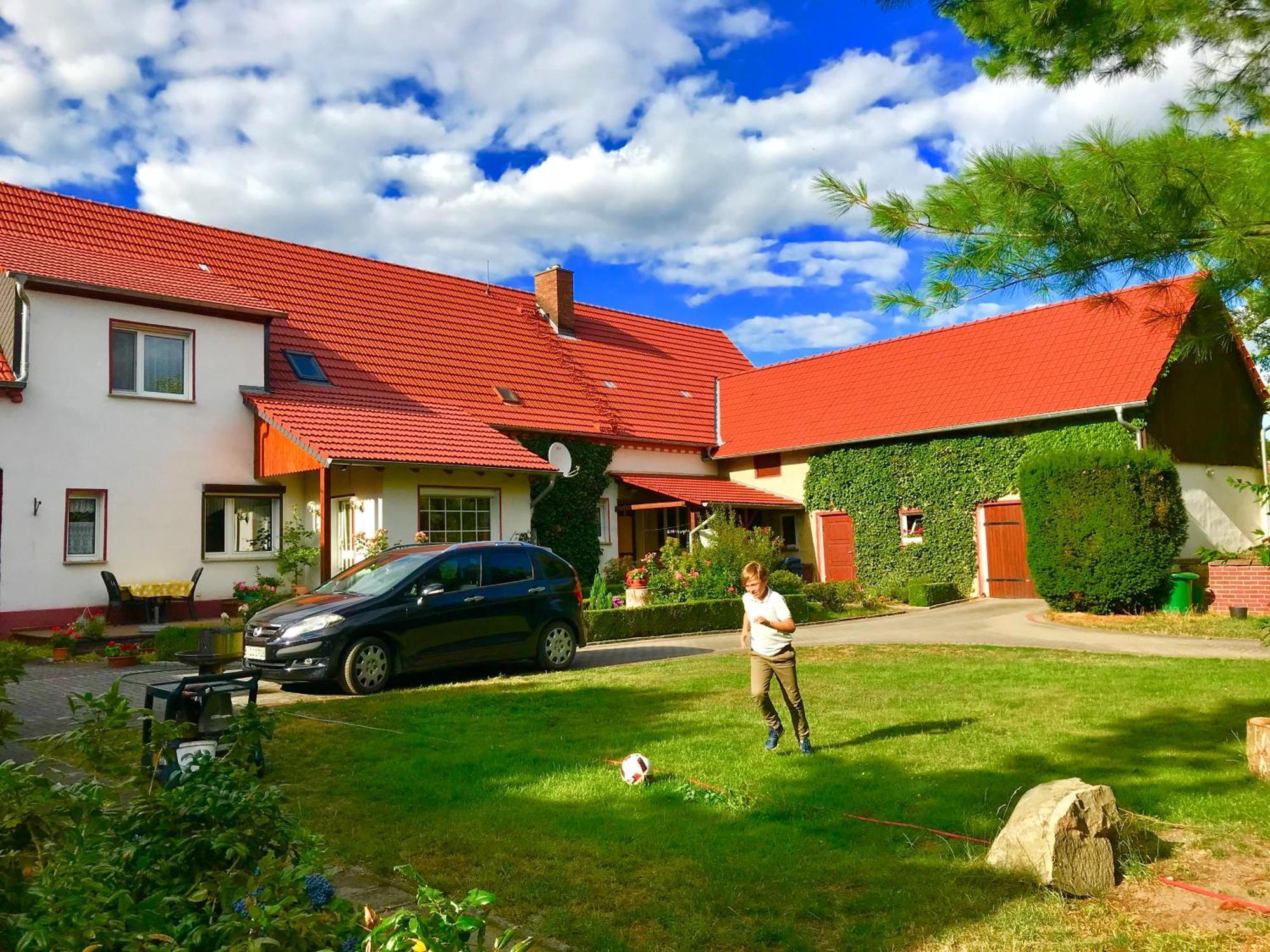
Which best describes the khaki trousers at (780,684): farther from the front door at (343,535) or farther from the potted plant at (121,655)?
the front door at (343,535)

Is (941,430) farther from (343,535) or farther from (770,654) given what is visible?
(770,654)

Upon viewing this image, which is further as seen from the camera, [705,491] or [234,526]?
[705,491]

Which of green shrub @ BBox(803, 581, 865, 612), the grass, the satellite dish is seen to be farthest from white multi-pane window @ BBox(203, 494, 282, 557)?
the grass

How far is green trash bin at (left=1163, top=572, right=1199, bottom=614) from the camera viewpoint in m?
18.4

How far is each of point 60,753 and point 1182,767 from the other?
326 inches

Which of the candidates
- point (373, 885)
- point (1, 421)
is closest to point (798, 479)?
point (1, 421)

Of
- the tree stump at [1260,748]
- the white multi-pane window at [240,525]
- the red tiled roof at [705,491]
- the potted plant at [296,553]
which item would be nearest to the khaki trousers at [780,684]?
the tree stump at [1260,748]

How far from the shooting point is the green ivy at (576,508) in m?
23.5

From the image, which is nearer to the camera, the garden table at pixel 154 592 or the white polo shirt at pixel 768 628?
the white polo shirt at pixel 768 628

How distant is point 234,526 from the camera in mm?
18766

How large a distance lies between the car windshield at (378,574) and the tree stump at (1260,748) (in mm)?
8605

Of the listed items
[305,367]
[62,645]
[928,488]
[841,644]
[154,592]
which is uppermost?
[305,367]

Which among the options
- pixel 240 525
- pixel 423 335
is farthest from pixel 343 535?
pixel 423 335

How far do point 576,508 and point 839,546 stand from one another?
7569 mm
